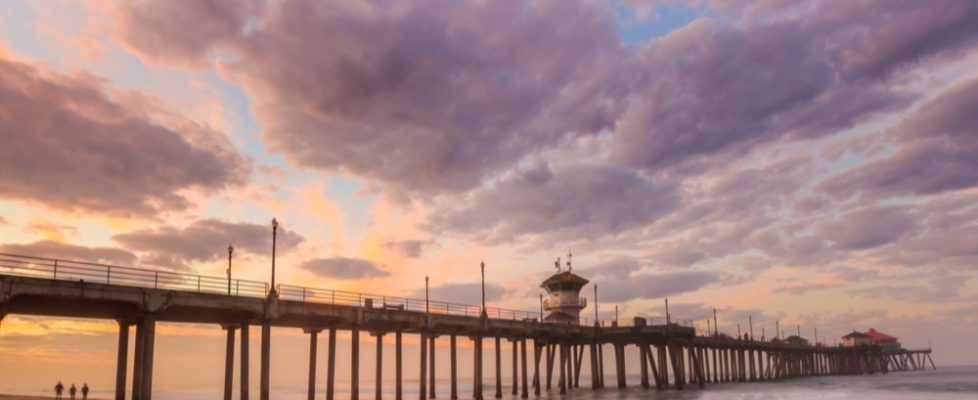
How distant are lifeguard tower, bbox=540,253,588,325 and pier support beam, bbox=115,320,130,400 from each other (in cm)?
5284

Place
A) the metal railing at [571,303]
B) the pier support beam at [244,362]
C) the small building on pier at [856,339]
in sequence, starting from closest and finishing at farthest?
the pier support beam at [244,362], the metal railing at [571,303], the small building on pier at [856,339]

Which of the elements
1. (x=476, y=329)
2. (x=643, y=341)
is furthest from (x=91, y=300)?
(x=643, y=341)

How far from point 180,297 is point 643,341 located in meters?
48.3

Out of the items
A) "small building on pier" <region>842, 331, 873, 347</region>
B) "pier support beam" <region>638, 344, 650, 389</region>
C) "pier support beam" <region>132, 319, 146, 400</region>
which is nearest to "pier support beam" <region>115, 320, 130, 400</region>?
"pier support beam" <region>132, 319, 146, 400</region>

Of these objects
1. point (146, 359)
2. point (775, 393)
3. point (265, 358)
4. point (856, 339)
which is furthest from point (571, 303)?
point (856, 339)

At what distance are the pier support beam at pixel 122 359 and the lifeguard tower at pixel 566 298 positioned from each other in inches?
2080

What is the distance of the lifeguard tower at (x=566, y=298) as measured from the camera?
3260 inches

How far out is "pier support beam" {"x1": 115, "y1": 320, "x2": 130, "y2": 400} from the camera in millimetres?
33359

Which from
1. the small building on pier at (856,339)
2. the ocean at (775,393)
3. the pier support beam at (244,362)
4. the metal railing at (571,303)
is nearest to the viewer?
the pier support beam at (244,362)

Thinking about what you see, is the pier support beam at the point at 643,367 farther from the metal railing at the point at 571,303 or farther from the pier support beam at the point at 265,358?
the pier support beam at the point at 265,358

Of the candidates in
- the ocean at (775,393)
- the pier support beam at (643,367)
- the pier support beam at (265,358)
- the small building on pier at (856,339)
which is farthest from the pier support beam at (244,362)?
the small building on pier at (856,339)

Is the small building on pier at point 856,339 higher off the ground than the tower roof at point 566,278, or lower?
lower

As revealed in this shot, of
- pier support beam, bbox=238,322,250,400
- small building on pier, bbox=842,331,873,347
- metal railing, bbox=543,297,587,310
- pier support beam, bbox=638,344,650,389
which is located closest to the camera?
pier support beam, bbox=238,322,250,400

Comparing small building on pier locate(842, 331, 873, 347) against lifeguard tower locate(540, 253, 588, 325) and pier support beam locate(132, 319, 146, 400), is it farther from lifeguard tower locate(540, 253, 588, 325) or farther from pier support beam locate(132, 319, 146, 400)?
pier support beam locate(132, 319, 146, 400)
